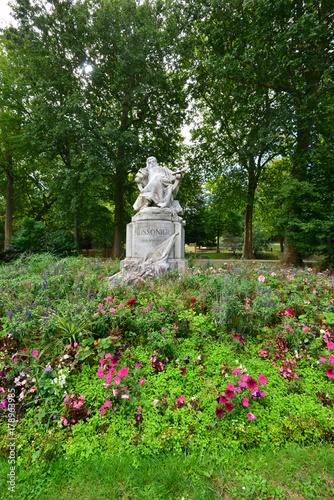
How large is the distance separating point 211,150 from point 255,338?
581 inches

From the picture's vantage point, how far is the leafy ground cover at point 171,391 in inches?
64.1

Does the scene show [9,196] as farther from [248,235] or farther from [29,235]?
[248,235]

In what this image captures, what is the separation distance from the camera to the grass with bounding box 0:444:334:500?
57.4 inches

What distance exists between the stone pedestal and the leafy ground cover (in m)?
3.04

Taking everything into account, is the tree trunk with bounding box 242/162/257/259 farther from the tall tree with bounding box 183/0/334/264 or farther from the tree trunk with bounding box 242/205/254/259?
the tall tree with bounding box 183/0/334/264

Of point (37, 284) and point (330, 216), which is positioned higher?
point (330, 216)

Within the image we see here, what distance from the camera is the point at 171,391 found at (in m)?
2.08

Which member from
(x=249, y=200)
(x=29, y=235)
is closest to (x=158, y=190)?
(x=29, y=235)

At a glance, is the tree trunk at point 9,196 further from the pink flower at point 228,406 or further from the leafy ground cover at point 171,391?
the pink flower at point 228,406

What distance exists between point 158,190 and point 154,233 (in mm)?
1593

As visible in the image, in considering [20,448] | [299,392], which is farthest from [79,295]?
[299,392]

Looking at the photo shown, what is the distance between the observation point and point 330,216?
861cm

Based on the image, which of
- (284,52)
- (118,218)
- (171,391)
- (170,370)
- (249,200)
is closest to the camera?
(171,391)

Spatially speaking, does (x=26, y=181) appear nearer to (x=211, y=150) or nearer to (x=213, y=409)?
(x=211, y=150)
